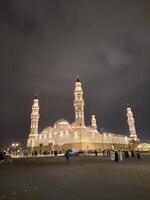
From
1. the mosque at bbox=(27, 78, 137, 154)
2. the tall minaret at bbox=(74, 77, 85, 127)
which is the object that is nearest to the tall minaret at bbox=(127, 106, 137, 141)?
the mosque at bbox=(27, 78, 137, 154)

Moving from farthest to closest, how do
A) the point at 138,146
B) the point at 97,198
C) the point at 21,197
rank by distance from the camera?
1. the point at 138,146
2. the point at 21,197
3. the point at 97,198

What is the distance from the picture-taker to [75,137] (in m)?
73.1

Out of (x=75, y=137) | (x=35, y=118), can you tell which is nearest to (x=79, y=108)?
(x=75, y=137)

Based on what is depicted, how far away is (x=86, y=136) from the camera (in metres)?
Answer: 74.2

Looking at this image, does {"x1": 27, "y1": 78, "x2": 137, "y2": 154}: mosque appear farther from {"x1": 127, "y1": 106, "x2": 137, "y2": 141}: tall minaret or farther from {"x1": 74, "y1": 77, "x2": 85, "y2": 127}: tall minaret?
{"x1": 127, "y1": 106, "x2": 137, "y2": 141}: tall minaret

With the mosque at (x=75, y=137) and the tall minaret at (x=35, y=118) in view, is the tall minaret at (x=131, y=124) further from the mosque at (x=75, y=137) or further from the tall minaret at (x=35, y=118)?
the tall minaret at (x=35, y=118)

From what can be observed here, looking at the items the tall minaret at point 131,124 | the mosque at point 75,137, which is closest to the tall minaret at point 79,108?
the mosque at point 75,137

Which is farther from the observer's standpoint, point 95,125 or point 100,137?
point 95,125

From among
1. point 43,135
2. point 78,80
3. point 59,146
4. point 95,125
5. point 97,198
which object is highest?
point 78,80

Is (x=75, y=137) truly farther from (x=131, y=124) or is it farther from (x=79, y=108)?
(x=131, y=124)

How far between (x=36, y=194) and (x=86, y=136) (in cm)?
6795

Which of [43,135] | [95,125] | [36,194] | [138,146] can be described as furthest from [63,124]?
[36,194]

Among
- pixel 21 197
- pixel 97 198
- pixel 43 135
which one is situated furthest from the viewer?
pixel 43 135

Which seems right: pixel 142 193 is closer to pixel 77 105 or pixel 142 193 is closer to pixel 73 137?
pixel 73 137
